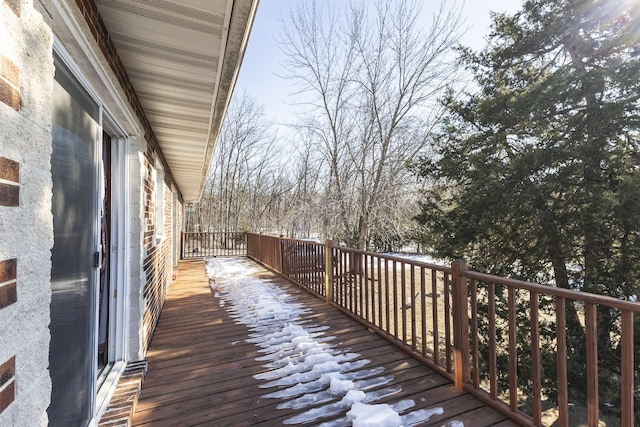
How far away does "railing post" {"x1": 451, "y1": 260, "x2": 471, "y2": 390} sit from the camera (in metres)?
2.31

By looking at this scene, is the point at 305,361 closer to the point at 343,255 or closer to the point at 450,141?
the point at 343,255

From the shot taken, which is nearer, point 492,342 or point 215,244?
point 492,342

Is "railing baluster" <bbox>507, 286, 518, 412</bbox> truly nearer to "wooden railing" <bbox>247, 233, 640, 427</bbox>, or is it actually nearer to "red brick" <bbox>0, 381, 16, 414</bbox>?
"wooden railing" <bbox>247, 233, 640, 427</bbox>

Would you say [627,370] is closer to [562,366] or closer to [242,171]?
[562,366]

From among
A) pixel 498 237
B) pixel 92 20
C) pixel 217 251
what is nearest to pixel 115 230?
pixel 92 20

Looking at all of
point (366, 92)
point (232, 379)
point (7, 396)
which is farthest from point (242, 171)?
point (7, 396)

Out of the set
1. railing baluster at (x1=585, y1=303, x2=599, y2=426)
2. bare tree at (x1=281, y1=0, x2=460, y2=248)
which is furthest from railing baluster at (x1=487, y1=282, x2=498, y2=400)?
bare tree at (x1=281, y1=0, x2=460, y2=248)

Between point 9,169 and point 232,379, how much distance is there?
2.21 metres

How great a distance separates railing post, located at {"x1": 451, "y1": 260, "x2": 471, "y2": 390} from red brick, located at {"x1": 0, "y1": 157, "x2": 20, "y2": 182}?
101 inches

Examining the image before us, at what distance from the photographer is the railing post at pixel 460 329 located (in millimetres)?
2312

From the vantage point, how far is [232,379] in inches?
96.7

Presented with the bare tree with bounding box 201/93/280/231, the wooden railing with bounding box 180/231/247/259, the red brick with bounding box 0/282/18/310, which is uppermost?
the bare tree with bounding box 201/93/280/231

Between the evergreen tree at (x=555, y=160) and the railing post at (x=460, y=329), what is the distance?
3190 millimetres

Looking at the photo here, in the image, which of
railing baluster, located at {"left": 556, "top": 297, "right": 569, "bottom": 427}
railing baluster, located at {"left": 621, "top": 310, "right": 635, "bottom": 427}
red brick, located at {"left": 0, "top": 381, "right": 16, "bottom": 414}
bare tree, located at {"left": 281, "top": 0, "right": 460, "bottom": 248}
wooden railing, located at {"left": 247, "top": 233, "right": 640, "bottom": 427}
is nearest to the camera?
red brick, located at {"left": 0, "top": 381, "right": 16, "bottom": 414}
